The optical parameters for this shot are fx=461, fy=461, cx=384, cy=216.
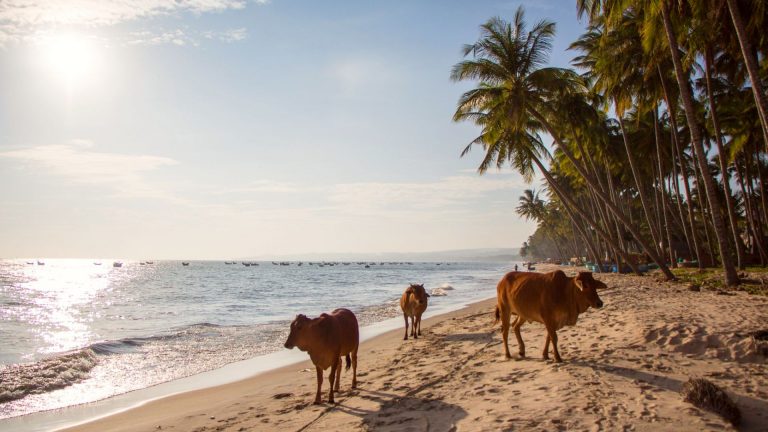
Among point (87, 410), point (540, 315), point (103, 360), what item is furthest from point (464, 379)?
point (103, 360)

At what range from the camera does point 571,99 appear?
31.3 metres

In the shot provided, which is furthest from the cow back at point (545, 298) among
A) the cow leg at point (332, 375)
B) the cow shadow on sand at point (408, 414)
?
the cow leg at point (332, 375)

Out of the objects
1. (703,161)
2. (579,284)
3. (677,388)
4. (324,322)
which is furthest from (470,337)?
(703,161)

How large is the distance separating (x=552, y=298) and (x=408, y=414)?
325 centimetres

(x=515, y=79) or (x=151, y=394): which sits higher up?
(x=515, y=79)

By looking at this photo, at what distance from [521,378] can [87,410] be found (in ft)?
25.6

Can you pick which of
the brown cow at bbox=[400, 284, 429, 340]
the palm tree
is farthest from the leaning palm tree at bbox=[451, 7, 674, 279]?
the brown cow at bbox=[400, 284, 429, 340]

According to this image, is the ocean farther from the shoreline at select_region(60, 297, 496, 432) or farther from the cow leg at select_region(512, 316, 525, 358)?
the cow leg at select_region(512, 316, 525, 358)

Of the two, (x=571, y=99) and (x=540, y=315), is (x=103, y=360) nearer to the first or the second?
(x=540, y=315)

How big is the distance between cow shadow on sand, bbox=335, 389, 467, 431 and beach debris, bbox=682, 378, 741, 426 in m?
2.63

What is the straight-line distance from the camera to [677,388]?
19.4 ft

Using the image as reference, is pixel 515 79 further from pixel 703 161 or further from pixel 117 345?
pixel 117 345

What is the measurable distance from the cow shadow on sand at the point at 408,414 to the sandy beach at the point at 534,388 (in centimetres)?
2

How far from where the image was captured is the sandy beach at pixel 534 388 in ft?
17.6
